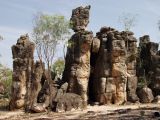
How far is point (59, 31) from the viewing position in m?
44.7

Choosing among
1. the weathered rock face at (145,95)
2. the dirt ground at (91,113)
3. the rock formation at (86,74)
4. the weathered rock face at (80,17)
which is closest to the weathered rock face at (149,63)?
the rock formation at (86,74)

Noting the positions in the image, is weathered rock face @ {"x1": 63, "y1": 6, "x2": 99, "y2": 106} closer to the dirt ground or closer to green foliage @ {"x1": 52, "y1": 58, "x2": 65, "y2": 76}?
the dirt ground

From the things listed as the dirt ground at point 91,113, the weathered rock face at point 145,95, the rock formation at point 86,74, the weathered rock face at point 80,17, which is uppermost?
the weathered rock face at point 80,17

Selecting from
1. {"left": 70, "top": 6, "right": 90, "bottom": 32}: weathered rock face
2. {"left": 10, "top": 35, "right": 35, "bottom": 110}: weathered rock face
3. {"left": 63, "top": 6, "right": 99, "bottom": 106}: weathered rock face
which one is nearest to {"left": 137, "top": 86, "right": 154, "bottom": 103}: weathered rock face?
{"left": 63, "top": 6, "right": 99, "bottom": 106}: weathered rock face

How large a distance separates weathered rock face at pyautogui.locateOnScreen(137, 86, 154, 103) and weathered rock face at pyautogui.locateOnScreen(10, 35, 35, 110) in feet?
40.3

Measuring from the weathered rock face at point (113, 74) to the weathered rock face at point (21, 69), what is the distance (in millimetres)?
7420

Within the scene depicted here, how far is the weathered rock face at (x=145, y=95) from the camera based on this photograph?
4556 cm

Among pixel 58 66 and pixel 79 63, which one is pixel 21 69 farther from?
pixel 58 66

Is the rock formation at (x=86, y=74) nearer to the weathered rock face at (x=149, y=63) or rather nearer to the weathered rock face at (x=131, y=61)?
the weathered rock face at (x=131, y=61)

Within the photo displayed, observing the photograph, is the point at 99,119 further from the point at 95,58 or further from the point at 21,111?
the point at 95,58

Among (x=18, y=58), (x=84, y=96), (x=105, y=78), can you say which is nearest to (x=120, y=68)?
(x=105, y=78)

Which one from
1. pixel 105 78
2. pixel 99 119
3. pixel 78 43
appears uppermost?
pixel 78 43

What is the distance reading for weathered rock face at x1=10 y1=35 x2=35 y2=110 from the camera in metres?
44.0

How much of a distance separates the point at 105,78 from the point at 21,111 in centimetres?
953
